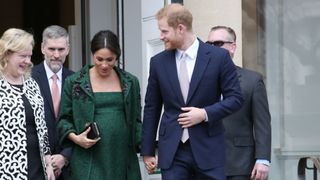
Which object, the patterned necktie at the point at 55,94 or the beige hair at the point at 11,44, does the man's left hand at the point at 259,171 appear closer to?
the patterned necktie at the point at 55,94

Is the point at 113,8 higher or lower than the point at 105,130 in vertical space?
higher

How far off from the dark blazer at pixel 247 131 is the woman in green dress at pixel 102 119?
69cm

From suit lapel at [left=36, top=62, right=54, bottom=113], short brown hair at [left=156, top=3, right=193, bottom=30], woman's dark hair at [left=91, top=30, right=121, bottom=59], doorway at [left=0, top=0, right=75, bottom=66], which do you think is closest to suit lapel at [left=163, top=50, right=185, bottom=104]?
short brown hair at [left=156, top=3, right=193, bottom=30]

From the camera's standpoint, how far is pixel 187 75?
5379mm

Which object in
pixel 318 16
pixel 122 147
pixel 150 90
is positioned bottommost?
pixel 122 147

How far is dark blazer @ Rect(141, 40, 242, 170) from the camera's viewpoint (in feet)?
17.4

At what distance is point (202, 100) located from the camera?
5.35m

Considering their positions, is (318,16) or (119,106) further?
(318,16)

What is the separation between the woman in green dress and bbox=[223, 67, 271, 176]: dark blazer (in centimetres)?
69

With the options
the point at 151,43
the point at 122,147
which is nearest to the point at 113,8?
the point at 151,43

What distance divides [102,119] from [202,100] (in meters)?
0.81

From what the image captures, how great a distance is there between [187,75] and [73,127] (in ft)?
3.22

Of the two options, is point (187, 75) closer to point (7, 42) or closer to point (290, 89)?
point (7, 42)

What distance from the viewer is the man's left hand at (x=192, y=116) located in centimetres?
523
